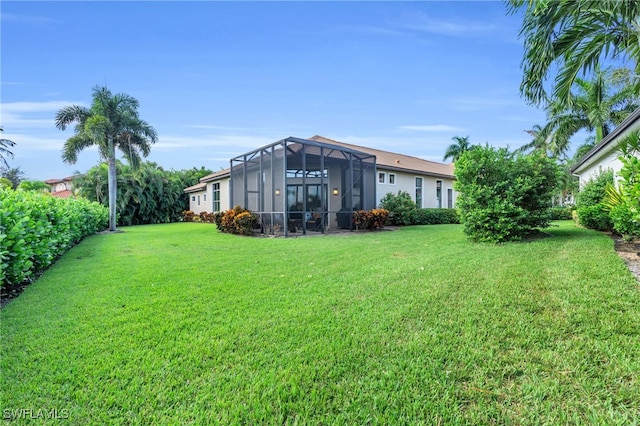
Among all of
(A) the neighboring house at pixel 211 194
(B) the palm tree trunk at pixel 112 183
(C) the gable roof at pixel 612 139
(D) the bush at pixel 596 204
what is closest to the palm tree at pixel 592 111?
(C) the gable roof at pixel 612 139

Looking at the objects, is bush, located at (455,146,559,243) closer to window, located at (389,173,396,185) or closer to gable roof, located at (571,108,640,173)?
gable roof, located at (571,108,640,173)

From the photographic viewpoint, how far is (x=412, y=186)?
19.3m

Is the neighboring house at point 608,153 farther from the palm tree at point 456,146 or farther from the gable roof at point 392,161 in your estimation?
the palm tree at point 456,146

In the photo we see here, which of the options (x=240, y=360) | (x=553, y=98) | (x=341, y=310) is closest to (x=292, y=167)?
(x=553, y=98)

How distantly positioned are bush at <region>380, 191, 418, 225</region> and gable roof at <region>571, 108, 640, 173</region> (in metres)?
7.60

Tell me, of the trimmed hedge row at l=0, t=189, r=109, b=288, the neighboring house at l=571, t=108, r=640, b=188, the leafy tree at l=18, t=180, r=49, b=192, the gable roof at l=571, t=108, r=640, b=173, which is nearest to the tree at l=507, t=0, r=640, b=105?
the gable roof at l=571, t=108, r=640, b=173

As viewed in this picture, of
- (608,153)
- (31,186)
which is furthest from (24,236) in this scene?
(31,186)

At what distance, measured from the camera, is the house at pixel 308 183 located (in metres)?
12.6

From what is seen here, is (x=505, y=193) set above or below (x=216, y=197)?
below

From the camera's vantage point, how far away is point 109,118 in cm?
1600

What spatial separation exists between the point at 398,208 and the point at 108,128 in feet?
51.8

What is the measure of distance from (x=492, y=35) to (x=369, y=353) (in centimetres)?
1151

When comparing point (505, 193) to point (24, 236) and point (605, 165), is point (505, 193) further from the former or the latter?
point (24, 236)

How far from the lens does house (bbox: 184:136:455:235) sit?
41.2ft
